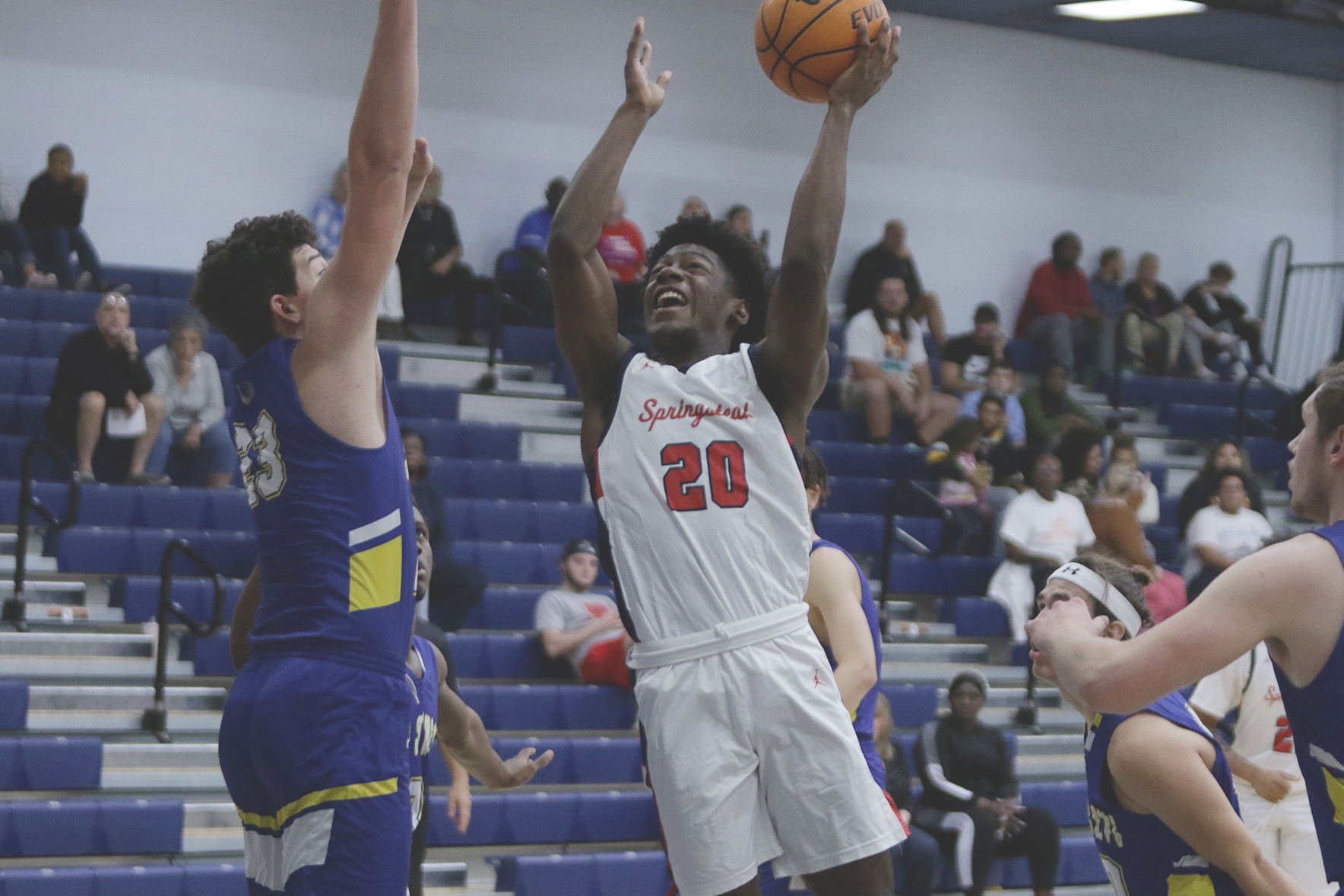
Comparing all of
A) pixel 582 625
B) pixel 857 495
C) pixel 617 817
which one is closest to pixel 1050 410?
pixel 857 495

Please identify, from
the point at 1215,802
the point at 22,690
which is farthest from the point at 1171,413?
the point at 1215,802

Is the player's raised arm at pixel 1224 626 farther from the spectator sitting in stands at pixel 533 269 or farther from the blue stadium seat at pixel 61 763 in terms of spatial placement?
the spectator sitting in stands at pixel 533 269

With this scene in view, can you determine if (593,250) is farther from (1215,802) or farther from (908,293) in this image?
(908,293)

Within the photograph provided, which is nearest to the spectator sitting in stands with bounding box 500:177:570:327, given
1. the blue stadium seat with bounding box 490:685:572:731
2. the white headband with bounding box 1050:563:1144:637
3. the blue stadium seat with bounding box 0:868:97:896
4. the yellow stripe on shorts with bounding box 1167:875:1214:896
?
the blue stadium seat with bounding box 490:685:572:731

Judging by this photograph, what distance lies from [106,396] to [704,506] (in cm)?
662

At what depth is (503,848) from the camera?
25.0 ft

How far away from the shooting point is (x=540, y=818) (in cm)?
759

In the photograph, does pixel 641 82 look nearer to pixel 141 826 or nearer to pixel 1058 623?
pixel 1058 623

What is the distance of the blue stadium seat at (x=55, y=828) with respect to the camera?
664 cm

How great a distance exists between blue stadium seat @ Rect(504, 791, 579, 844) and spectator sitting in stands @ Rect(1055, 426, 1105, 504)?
470cm

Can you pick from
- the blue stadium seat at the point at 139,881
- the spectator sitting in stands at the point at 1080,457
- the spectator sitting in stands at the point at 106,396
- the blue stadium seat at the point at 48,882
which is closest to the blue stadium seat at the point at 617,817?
the blue stadium seat at the point at 139,881

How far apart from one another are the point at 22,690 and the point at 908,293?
8476 millimetres

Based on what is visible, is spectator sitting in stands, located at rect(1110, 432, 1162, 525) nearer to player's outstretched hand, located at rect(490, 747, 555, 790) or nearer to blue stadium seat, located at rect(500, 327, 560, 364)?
blue stadium seat, located at rect(500, 327, 560, 364)

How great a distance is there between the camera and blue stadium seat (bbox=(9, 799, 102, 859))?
21.8 feet
